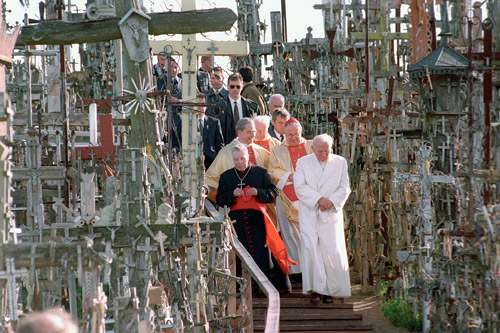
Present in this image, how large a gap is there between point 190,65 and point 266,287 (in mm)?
5840

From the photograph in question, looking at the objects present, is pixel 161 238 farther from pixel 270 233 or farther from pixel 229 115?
pixel 229 115

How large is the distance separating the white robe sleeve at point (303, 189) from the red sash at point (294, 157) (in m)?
0.64

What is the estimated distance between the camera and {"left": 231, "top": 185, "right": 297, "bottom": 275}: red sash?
12469mm

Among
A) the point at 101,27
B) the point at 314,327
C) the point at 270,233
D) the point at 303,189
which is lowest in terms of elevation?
the point at 314,327

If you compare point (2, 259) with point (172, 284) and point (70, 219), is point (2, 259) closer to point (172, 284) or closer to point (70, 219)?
point (172, 284)

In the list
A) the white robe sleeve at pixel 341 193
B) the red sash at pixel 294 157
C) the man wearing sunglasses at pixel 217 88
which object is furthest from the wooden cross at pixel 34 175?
A: the man wearing sunglasses at pixel 217 88

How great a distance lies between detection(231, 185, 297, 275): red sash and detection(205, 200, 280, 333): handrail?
336mm

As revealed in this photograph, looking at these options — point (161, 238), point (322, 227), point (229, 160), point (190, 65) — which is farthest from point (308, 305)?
point (161, 238)

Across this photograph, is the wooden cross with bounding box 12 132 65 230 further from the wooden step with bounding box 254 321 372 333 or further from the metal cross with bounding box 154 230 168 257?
the wooden step with bounding box 254 321 372 333

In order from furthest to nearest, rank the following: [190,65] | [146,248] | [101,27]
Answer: [190,65]
[101,27]
[146,248]

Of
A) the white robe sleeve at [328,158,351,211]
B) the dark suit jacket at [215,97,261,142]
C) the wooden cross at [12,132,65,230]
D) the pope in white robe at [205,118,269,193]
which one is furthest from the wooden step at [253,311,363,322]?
the dark suit jacket at [215,97,261,142]

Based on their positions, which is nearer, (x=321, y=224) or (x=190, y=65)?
(x=321, y=224)

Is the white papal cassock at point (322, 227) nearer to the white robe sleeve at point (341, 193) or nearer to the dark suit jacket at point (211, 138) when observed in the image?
the white robe sleeve at point (341, 193)

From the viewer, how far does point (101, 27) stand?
31.6ft
